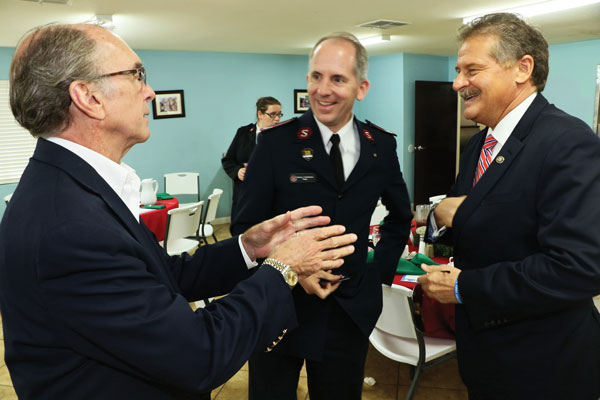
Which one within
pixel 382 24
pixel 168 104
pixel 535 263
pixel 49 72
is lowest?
pixel 535 263

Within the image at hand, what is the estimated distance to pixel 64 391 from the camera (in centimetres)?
87

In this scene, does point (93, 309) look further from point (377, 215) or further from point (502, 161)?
point (377, 215)

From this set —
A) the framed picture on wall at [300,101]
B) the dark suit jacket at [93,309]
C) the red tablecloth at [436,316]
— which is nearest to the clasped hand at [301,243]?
the dark suit jacket at [93,309]

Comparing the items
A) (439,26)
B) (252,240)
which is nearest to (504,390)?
(252,240)

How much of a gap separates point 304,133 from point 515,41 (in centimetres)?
75

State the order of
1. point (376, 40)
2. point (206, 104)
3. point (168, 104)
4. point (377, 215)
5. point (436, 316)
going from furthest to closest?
1. point (206, 104)
2. point (168, 104)
3. point (376, 40)
4. point (377, 215)
5. point (436, 316)

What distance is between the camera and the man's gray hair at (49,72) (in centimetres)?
88

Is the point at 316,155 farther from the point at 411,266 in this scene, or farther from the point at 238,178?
the point at 238,178

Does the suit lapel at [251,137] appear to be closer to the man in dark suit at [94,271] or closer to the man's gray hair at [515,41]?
the man's gray hair at [515,41]

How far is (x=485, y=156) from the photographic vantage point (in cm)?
144

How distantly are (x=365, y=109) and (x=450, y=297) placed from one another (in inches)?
283

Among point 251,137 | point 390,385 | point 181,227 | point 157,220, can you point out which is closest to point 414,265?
point 390,385

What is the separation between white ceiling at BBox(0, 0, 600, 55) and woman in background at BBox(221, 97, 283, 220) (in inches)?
34.3

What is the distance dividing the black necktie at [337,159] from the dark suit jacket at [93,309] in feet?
2.50
